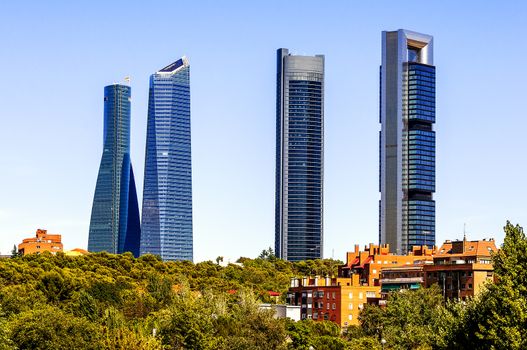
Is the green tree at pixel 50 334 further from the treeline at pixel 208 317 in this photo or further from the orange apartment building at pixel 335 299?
the orange apartment building at pixel 335 299

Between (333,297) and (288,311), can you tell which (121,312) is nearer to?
(288,311)

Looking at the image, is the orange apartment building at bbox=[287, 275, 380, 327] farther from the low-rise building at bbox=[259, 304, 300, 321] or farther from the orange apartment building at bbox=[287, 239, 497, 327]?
the low-rise building at bbox=[259, 304, 300, 321]

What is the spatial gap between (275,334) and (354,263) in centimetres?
9514

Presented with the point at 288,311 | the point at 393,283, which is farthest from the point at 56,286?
the point at 393,283

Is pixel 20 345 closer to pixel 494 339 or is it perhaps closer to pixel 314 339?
pixel 314 339

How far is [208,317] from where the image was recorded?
10719 cm

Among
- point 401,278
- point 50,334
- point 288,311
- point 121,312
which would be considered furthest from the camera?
point 401,278

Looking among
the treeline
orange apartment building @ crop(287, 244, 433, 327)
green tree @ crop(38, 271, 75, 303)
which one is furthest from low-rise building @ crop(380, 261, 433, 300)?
green tree @ crop(38, 271, 75, 303)

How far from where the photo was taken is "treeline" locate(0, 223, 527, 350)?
68812 mm

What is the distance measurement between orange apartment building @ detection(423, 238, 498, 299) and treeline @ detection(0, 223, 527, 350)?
22.6 feet

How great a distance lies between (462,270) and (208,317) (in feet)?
177

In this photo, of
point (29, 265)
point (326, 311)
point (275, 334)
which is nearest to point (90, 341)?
point (275, 334)

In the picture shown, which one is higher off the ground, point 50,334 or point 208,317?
point 208,317

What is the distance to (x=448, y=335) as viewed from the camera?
73.4 m
